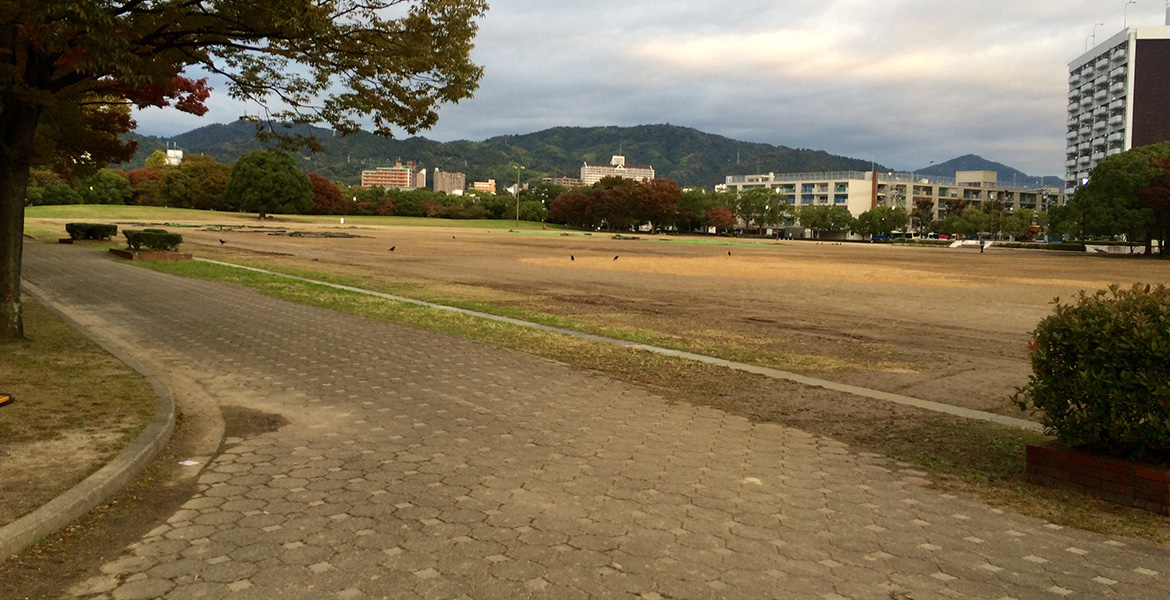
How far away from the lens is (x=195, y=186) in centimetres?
10962

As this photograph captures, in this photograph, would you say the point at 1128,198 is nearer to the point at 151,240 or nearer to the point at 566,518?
the point at 151,240

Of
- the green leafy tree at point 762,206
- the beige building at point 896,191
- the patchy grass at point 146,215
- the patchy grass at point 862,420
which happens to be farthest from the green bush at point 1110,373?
the beige building at point 896,191

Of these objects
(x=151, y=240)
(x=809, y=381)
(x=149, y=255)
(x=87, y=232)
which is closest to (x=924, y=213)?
(x=87, y=232)

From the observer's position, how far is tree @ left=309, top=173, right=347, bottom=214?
119375mm

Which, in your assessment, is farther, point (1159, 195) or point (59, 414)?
point (1159, 195)

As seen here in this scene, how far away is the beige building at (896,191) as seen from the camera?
534 feet

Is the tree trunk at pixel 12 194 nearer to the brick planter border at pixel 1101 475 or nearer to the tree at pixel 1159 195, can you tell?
the brick planter border at pixel 1101 475

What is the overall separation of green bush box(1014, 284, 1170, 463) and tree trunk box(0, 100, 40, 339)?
1123 centimetres

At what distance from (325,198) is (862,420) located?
4750 inches

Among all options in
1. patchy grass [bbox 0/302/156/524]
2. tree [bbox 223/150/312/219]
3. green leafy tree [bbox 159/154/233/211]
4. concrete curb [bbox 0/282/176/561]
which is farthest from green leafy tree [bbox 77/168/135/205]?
concrete curb [bbox 0/282/176/561]

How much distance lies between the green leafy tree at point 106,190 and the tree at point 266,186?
22.9m

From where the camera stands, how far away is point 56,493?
192 inches

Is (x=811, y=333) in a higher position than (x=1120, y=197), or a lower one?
lower

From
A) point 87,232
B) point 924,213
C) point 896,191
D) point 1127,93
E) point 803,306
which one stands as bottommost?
point 803,306
